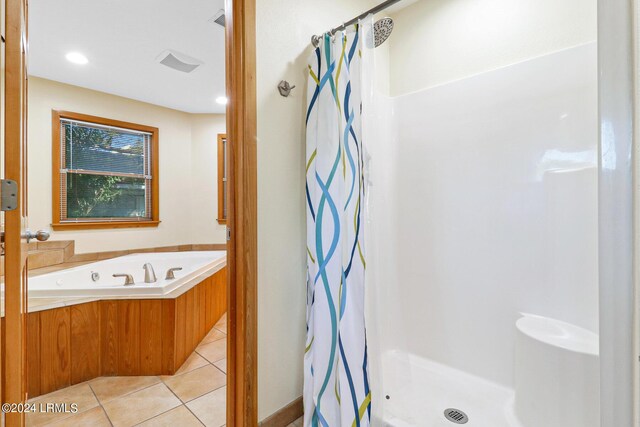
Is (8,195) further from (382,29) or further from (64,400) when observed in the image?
(64,400)

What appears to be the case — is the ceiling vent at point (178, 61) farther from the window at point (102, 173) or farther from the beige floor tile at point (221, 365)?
the beige floor tile at point (221, 365)

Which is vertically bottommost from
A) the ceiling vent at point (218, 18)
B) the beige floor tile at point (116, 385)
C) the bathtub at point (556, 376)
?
the beige floor tile at point (116, 385)

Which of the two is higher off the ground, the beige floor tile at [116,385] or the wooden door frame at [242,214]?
the wooden door frame at [242,214]

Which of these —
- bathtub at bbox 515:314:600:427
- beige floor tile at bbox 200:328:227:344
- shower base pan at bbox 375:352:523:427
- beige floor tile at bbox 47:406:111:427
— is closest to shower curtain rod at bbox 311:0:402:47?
bathtub at bbox 515:314:600:427

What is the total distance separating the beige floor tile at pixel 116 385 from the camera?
1699 millimetres

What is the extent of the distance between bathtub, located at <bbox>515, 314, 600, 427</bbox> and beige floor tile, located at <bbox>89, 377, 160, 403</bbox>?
79.5 inches

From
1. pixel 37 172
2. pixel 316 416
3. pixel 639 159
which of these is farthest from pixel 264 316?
pixel 37 172

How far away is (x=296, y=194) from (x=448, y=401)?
4.23 feet

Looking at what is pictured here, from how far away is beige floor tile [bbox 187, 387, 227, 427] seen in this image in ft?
4.93

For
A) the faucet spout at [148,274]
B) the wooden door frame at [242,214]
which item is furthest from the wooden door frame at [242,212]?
the faucet spout at [148,274]

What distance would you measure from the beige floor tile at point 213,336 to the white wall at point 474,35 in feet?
7.80

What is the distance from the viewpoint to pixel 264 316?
1.33 meters

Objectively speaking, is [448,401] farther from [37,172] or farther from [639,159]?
[37,172]

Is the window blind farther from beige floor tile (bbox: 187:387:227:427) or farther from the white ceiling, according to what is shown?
beige floor tile (bbox: 187:387:227:427)
